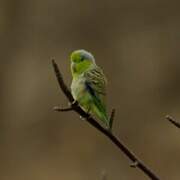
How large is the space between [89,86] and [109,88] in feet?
16.9

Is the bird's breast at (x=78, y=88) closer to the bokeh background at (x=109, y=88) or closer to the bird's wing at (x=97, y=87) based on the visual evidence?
the bird's wing at (x=97, y=87)

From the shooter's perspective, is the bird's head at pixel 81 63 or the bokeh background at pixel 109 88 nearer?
the bird's head at pixel 81 63

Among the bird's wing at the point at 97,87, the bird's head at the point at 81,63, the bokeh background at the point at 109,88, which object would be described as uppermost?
the bird's head at the point at 81,63

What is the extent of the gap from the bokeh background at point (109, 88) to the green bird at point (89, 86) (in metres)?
4.87

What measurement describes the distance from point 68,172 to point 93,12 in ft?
4.52

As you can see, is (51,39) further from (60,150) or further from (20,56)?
(60,150)

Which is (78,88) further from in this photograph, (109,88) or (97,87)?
(109,88)

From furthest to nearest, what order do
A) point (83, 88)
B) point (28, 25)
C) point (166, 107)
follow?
point (28, 25)
point (166, 107)
point (83, 88)

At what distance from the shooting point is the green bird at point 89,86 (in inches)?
70.1

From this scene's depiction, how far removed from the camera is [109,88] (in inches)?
275

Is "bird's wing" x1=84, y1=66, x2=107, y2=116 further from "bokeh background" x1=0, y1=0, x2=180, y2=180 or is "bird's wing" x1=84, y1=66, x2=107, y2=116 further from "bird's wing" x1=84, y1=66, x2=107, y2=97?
"bokeh background" x1=0, y1=0, x2=180, y2=180

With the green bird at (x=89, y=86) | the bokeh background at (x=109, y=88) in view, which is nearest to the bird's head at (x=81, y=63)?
the green bird at (x=89, y=86)

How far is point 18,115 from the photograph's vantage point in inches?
285

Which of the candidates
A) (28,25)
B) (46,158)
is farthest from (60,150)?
(28,25)
